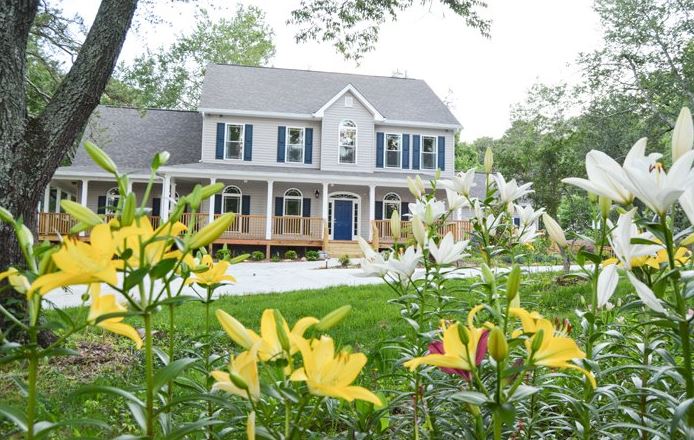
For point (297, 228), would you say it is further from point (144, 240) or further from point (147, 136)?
point (144, 240)

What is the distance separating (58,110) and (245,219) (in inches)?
508

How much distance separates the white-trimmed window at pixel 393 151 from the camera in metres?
18.4

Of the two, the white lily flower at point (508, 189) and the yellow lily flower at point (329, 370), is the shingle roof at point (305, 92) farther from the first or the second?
the yellow lily flower at point (329, 370)

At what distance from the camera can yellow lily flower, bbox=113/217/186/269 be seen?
69 cm

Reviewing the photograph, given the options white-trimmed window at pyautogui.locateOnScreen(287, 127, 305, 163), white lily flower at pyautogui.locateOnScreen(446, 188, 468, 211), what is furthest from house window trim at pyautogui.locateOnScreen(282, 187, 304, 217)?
white lily flower at pyautogui.locateOnScreen(446, 188, 468, 211)

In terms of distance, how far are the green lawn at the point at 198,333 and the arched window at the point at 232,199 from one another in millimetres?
10353

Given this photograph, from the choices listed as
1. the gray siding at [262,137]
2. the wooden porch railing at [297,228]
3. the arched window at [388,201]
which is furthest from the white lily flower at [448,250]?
the arched window at [388,201]

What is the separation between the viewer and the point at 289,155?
17875 millimetres

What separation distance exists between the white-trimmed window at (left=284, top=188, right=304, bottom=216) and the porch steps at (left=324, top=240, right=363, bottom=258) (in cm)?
199

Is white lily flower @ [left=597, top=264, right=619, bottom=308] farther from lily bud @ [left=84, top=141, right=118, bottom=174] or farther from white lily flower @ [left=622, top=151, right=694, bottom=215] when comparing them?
lily bud @ [left=84, top=141, right=118, bottom=174]

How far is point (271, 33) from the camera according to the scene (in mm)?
30547

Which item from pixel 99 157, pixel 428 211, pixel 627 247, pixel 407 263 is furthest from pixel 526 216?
pixel 99 157

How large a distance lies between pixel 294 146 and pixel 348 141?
197 cm

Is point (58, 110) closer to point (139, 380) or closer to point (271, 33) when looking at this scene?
point (139, 380)
